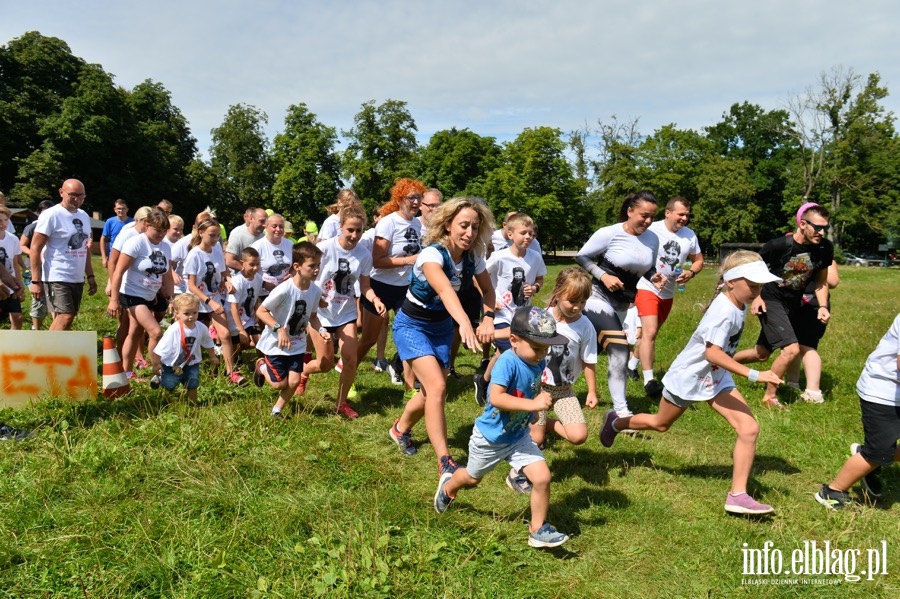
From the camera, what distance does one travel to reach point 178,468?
4309 mm

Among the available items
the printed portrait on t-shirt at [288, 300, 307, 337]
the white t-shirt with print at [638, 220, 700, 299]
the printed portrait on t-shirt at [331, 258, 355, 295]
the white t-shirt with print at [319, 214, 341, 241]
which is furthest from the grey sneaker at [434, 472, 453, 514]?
the white t-shirt with print at [319, 214, 341, 241]

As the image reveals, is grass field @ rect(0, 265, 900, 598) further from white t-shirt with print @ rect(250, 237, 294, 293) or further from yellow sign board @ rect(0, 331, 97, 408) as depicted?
white t-shirt with print @ rect(250, 237, 294, 293)

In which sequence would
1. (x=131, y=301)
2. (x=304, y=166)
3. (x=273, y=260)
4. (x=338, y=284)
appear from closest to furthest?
1. (x=338, y=284)
2. (x=131, y=301)
3. (x=273, y=260)
4. (x=304, y=166)

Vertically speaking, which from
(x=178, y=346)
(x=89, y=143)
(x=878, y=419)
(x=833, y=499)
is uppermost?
(x=89, y=143)

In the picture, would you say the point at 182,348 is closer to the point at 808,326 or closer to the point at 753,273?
the point at 753,273

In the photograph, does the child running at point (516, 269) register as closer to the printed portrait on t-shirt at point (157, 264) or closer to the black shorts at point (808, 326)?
the black shorts at point (808, 326)

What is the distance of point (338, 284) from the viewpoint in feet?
21.0

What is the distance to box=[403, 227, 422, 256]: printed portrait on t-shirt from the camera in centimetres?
734

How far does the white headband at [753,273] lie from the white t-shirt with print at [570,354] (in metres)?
1.20

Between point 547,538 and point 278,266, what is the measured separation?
5.55m

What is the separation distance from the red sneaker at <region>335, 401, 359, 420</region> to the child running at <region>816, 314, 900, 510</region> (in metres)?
4.17

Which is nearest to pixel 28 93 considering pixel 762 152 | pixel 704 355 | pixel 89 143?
pixel 89 143

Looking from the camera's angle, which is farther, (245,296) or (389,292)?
(245,296)

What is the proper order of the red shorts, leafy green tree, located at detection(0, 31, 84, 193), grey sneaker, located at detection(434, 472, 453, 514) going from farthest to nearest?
leafy green tree, located at detection(0, 31, 84, 193) → the red shorts → grey sneaker, located at detection(434, 472, 453, 514)
